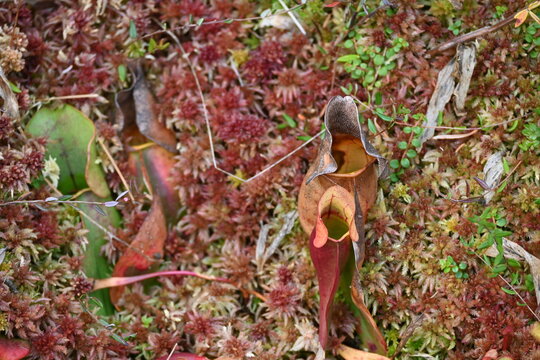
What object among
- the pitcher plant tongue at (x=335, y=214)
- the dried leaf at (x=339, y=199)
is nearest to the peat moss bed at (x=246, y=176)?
the dried leaf at (x=339, y=199)

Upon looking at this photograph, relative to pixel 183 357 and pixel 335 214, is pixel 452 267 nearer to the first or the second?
pixel 335 214

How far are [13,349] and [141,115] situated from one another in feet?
3.74

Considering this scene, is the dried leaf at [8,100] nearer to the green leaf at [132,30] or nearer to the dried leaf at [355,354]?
the green leaf at [132,30]

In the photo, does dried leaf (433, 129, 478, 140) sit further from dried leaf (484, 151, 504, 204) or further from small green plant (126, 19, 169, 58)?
small green plant (126, 19, 169, 58)

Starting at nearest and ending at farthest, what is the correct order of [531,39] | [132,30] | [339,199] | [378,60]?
[339,199] < [531,39] < [378,60] < [132,30]

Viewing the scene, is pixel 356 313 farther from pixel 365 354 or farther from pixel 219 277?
pixel 219 277

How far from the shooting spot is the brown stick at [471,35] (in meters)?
2.27

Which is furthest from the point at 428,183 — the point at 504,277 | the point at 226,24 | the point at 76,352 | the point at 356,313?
the point at 76,352

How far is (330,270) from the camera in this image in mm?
2088

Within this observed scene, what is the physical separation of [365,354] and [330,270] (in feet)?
1.34

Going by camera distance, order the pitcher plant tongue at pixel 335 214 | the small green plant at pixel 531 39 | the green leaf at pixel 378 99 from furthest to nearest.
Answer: the green leaf at pixel 378 99 → the small green plant at pixel 531 39 → the pitcher plant tongue at pixel 335 214

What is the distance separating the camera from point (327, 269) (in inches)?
82.6

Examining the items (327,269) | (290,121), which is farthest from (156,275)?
(290,121)

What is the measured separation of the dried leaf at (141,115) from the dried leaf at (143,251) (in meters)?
0.35
